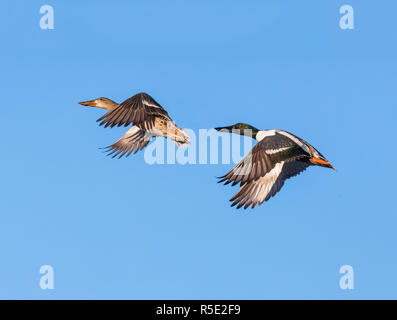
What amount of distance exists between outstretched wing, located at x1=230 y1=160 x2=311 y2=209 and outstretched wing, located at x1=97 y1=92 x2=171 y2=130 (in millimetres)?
3003

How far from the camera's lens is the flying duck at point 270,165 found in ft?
46.3

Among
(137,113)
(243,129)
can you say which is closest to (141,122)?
(137,113)

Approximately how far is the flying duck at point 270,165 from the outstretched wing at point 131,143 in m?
3.64

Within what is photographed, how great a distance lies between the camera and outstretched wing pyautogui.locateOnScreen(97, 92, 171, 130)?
51.9ft

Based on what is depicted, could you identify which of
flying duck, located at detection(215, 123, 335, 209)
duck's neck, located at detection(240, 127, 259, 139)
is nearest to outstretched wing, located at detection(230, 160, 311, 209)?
flying duck, located at detection(215, 123, 335, 209)

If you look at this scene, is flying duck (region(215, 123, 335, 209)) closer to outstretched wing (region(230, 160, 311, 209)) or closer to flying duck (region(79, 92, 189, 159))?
outstretched wing (region(230, 160, 311, 209))

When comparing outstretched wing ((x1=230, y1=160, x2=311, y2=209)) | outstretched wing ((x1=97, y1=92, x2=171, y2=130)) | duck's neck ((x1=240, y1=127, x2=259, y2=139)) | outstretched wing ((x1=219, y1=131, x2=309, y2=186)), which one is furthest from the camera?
duck's neck ((x1=240, y1=127, x2=259, y2=139))

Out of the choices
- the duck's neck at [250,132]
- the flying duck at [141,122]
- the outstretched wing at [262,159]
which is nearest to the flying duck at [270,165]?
the outstretched wing at [262,159]

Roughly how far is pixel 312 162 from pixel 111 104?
587 cm

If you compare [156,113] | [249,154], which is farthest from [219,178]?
[156,113]

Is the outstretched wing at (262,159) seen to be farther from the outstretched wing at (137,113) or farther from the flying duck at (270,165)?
the outstretched wing at (137,113)

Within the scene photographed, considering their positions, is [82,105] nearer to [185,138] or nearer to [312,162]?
[185,138]

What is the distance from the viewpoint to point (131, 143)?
61.8 feet

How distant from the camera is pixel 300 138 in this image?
1570 cm
